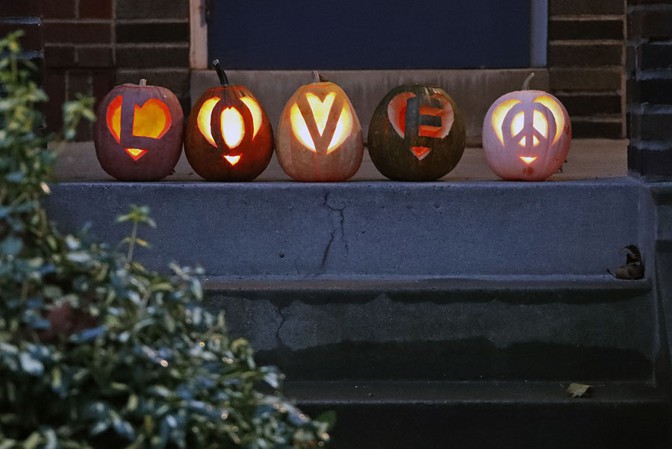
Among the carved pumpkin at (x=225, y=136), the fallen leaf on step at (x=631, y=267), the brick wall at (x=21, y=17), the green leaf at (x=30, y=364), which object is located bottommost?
the fallen leaf on step at (x=631, y=267)

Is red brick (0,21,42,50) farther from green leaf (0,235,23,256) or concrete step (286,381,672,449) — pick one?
green leaf (0,235,23,256)

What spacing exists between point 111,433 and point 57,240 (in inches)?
15.7

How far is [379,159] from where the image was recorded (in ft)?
15.9

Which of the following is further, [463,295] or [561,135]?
[561,135]

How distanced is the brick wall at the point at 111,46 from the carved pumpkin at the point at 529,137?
281 cm

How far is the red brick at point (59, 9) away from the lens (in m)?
7.23

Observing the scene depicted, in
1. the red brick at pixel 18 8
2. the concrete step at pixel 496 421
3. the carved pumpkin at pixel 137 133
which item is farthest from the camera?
the carved pumpkin at pixel 137 133

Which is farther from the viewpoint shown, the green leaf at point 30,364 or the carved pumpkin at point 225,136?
the carved pumpkin at point 225,136

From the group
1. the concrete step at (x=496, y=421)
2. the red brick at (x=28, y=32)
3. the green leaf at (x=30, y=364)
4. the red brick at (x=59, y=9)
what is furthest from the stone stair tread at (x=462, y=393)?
the red brick at (x=59, y=9)

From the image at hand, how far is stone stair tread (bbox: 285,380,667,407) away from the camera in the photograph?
4105mm

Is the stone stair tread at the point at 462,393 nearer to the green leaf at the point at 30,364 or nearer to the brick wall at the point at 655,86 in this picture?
the brick wall at the point at 655,86

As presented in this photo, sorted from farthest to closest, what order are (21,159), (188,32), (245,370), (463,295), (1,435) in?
(188,32)
(463,295)
(245,370)
(21,159)
(1,435)

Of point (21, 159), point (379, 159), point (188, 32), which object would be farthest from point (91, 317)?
point (188, 32)

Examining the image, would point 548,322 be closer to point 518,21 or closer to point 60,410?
point 60,410
